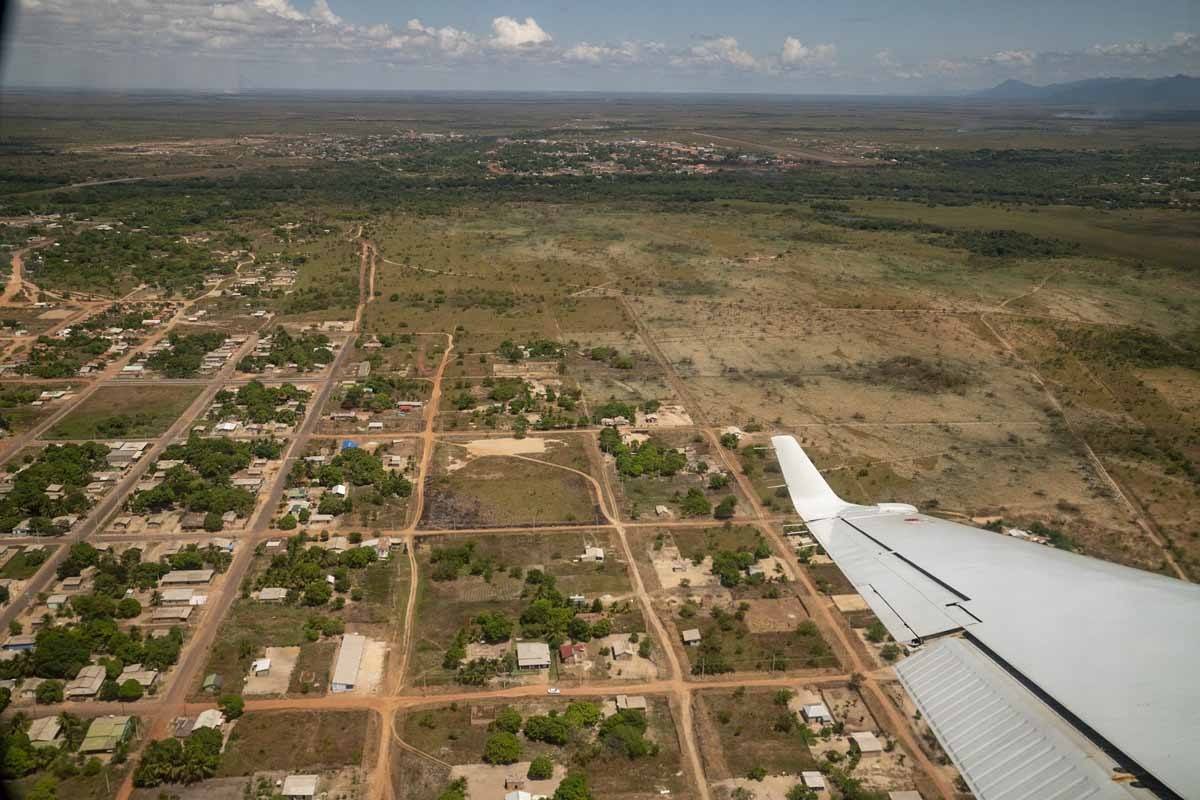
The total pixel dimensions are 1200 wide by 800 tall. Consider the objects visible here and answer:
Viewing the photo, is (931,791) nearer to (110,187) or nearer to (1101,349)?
(1101,349)

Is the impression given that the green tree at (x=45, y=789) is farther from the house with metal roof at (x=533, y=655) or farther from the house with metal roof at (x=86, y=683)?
the house with metal roof at (x=533, y=655)

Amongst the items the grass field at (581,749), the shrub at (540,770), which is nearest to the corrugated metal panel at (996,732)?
the grass field at (581,749)

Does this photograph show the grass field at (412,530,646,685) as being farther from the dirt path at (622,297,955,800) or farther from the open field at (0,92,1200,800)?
the dirt path at (622,297,955,800)

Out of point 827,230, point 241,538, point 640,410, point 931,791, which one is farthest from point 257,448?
point 827,230

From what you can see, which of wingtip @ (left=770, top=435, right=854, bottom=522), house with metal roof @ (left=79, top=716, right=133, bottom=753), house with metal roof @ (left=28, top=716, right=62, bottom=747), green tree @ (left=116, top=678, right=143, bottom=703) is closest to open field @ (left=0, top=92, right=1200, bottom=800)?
green tree @ (left=116, top=678, right=143, bottom=703)

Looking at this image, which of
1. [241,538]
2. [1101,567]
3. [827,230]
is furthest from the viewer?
[827,230]

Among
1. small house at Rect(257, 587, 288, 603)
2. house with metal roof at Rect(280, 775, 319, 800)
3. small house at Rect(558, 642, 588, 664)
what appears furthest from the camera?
small house at Rect(257, 587, 288, 603)

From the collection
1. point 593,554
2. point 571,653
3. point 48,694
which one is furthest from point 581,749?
point 48,694
